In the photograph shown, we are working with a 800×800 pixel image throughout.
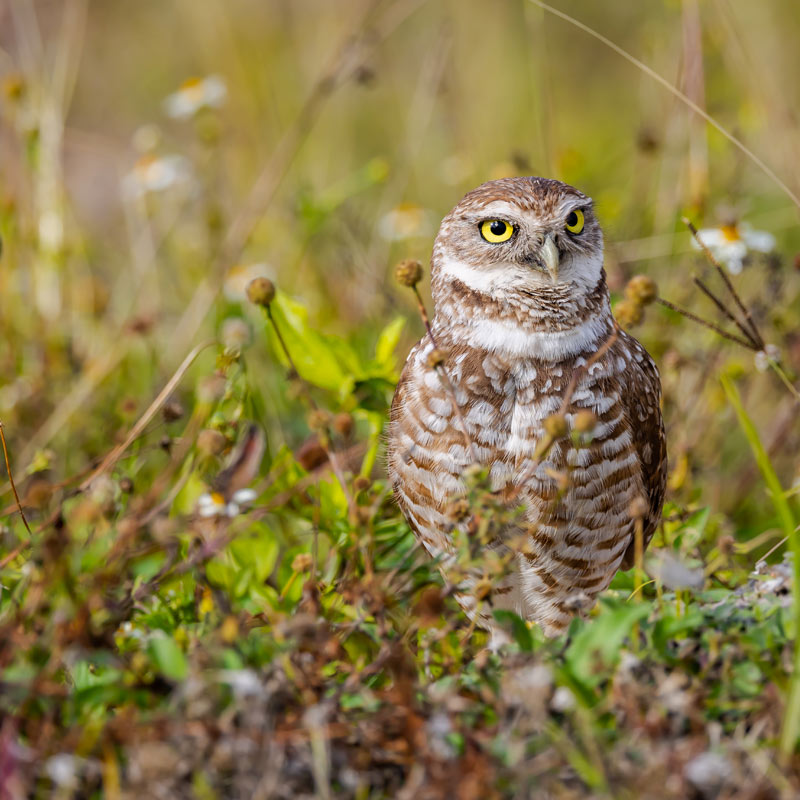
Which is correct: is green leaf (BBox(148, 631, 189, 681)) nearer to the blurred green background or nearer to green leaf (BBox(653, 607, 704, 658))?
the blurred green background

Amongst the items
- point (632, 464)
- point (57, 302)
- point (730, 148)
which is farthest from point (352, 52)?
point (632, 464)

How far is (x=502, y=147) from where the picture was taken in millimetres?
7305

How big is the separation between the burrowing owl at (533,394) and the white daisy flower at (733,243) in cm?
75

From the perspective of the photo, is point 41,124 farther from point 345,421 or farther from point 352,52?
point 345,421

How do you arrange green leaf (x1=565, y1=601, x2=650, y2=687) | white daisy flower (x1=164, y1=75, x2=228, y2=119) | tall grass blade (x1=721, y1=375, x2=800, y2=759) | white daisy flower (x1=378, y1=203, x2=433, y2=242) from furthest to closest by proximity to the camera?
white daisy flower (x1=378, y1=203, x2=433, y2=242) < white daisy flower (x1=164, y1=75, x2=228, y2=119) < green leaf (x1=565, y1=601, x2=650, y2=687) < tall grass blade (x1=721, y1=375, x2=800, y2=759)

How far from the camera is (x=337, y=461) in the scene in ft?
8.30

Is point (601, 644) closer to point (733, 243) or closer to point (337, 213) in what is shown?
point (733, 243)

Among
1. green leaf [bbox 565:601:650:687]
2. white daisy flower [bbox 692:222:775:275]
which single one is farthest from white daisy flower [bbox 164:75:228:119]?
green leaf [bbox 565:601:650:687]

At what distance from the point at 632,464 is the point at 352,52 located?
96.6 inches

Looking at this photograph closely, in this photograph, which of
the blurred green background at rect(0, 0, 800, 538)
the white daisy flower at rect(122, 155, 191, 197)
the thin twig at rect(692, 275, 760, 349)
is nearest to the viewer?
the thin twig at rect(692, 275, 760, 349)

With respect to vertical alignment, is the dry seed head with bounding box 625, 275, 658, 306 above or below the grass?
above

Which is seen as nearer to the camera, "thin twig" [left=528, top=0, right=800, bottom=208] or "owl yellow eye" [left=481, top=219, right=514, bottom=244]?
"thin twig" [left=528, top=0, right=800, bottom=208]

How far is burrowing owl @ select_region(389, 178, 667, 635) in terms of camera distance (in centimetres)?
284

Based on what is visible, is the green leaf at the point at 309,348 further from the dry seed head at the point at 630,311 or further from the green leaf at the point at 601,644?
the green leaf at the point at 601,644
